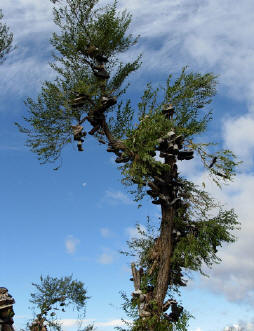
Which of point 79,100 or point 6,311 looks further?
point 79,100

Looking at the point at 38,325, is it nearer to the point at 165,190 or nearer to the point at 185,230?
the point at 185,230

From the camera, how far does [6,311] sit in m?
13.6

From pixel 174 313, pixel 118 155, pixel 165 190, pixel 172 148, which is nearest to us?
pixel 174 313

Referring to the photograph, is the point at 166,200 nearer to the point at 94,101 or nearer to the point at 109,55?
the point at 94,101

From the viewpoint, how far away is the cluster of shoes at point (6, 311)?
44.0ft

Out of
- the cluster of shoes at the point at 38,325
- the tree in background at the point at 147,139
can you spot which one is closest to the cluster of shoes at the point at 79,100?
the tree in background at the point at 147,139

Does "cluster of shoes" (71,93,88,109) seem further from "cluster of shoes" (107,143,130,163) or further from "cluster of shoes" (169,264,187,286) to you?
"cluster of shoes" (169,264,187,286)

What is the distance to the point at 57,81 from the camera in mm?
22719

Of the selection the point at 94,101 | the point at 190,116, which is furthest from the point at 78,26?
the point at 190,116

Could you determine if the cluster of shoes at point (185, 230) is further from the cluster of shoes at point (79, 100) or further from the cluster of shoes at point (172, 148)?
the cluster of shoes at point (79, 100)

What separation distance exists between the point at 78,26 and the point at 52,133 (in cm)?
623

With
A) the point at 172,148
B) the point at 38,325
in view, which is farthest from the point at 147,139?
the point at 38,325

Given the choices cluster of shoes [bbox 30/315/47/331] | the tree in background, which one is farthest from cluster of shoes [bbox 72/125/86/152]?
cluster of shoes [bbox 30/315/47/331]

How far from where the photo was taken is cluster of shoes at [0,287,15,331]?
13.4 metres
